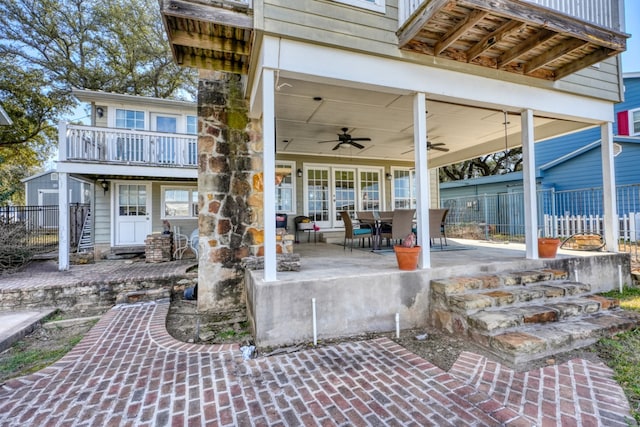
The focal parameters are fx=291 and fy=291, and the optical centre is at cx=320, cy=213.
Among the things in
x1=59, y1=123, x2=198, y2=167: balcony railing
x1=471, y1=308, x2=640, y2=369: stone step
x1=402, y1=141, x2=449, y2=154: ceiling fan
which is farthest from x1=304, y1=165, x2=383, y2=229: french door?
x1=471, y1=308, x2=640, y2=369: stone step

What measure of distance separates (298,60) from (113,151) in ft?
23.7

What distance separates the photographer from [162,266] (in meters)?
7.08

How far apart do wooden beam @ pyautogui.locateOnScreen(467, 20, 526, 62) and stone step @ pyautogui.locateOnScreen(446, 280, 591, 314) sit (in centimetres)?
306

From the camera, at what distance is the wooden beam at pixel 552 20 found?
119 inches

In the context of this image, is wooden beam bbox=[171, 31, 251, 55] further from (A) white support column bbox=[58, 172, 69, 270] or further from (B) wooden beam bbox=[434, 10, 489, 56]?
(A) white support column bbox=[58, 172, 69, 270]

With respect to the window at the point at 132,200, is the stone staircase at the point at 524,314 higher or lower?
lower

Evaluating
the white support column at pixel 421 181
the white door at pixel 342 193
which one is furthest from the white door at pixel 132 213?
the white support column at pixel 421 181

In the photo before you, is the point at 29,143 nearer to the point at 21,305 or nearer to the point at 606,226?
the point at 21,305

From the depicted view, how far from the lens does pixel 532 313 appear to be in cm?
307

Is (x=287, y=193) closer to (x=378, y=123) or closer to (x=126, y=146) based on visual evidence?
(x=378, y=123)

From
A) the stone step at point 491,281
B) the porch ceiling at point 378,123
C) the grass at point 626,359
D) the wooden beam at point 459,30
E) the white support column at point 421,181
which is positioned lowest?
the grass at point 626,359

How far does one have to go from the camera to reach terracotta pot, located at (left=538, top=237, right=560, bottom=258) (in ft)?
14.5

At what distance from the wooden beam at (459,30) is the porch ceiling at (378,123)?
74 cm

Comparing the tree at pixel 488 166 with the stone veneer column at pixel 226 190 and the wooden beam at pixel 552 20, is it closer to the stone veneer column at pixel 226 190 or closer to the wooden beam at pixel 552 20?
the wooden beam at pixel 552 20
